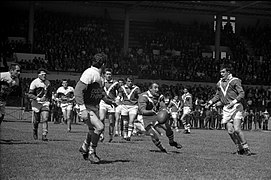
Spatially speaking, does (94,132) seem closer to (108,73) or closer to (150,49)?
(108,73)

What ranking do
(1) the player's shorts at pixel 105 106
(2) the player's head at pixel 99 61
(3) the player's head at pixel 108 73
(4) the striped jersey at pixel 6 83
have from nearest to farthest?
(2) the player's head at pixel 99 61, (4) the striped jersey at pixel 6 83, (3) the player's head at pixel 108 73, (1) the player's shorts at pixel 105 106

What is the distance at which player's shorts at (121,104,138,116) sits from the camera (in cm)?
1575

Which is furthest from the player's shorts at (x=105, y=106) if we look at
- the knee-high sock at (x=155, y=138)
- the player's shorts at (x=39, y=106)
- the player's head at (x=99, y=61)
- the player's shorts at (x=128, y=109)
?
the player's head at (x=99, y=61)

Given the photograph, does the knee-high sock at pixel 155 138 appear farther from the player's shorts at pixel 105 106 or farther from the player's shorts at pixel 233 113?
the player's shorts at pixel 105 106

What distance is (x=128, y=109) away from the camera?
51.9ft

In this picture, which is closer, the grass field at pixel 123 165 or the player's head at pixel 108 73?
the grass field at pixel 123 165

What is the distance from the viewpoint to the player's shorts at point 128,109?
15750 millimetres

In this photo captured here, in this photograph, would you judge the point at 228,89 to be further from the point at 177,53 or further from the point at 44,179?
the point at 177,53

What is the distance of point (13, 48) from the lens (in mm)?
25578

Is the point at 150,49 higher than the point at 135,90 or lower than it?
higher

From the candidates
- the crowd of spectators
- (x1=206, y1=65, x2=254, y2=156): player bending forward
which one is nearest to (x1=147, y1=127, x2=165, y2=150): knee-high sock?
(x1=206, y1=65, x2=254, y2=156): player bending forward

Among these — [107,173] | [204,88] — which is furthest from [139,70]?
[107,173]

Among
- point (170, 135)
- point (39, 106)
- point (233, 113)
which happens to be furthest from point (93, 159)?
point (39, 106)

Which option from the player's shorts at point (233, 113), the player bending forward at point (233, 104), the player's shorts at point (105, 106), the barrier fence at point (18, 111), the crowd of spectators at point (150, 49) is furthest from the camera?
the crowd of spectators at point (150, 49)
